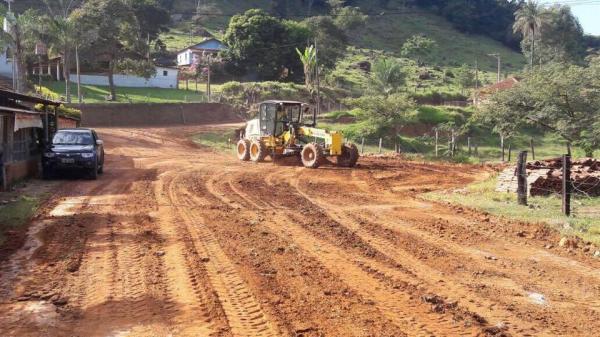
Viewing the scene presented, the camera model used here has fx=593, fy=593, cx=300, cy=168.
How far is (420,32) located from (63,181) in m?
111

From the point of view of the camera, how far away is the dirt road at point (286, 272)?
592cm

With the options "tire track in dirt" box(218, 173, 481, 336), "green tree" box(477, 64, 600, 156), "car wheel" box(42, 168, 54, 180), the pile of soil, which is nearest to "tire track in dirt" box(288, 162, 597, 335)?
"tire track in dirt" box(218, 173, 481, 336)

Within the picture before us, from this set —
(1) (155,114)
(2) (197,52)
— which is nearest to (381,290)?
(1) (155,114)

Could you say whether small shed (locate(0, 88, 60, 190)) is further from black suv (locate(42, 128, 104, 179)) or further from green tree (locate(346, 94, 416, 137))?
green tree (locate(346, 94, 416, 137))

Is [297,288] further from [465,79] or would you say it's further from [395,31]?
[395,31]

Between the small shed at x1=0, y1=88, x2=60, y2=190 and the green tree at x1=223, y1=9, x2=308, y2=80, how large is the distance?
46050mm

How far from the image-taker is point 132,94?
55.4 meters

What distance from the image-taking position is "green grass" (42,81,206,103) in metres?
51.4

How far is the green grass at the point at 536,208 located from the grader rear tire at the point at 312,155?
7290mm

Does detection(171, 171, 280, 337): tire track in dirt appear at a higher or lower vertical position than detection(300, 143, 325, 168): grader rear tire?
lower

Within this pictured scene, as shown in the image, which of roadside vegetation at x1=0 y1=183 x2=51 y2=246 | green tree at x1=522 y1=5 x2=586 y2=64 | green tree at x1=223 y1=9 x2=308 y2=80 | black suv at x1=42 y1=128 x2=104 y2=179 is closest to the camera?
roadside vegetation at x1=0 y1=183 x2=51 y2=246

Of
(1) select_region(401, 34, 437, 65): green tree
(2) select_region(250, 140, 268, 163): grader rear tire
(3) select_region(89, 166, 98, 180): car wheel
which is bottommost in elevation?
(3) select_region(89, 166, 98, 180): car wheel

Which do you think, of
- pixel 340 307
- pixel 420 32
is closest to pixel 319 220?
pixel 340 307

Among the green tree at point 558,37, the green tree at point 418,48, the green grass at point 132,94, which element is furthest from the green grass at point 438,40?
the green grass at point 132,94
